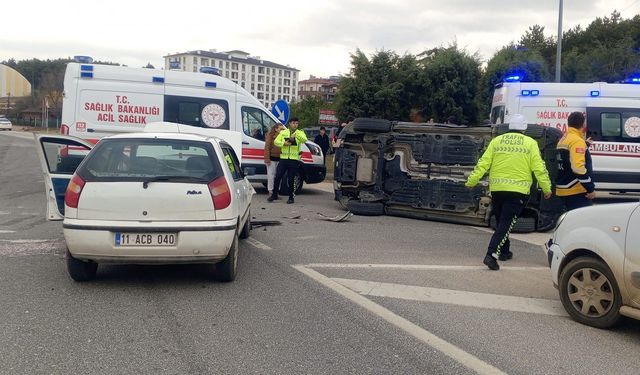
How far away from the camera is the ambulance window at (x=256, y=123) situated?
1347 cm

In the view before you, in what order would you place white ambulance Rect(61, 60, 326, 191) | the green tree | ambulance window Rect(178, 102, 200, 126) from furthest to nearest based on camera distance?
the green tree → ambulance window Rect(178, 102, 200, 126) → white ambulance Rect(61, 60, 326, 191)

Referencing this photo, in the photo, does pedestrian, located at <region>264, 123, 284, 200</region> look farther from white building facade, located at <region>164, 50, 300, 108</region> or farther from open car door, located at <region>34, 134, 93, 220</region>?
white building facade, located at <region>164, 50, 300, 108</region>

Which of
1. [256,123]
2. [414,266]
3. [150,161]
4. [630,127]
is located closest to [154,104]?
[256,123]

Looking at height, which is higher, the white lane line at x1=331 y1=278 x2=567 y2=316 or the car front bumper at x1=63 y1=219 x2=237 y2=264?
the car front bumper at x1=63 y1=219 x2=237 y2=264

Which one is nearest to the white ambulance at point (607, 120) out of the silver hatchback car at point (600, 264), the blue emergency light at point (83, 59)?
the silver hatchback car at point (600, 264)

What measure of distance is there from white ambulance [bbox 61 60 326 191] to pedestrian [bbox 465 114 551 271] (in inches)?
292

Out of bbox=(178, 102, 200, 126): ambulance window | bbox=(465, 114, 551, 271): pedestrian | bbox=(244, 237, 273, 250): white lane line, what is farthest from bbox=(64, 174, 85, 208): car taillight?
bbox=(178, 102, 200, 126): ambulance window

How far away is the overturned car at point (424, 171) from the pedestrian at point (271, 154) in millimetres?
2196

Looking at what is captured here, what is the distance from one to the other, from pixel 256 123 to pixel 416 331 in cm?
972

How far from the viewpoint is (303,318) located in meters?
4.79

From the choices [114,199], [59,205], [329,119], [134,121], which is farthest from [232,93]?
[329,119]

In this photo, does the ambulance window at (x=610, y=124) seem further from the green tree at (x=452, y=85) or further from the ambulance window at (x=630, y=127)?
the green tree at (x=452, y=85)

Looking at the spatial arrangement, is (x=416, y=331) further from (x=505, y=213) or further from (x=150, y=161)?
(x=150, y=161)

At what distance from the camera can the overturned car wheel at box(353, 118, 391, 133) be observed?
10578 mm
